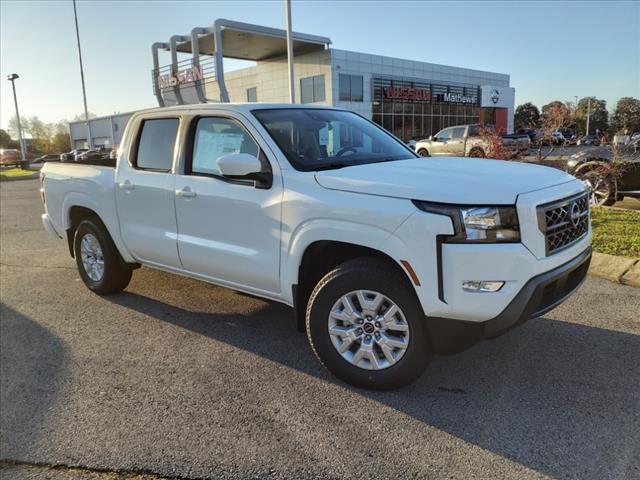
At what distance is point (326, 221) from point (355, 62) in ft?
128

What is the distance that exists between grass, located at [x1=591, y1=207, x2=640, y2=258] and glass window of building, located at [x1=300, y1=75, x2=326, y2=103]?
108 ft

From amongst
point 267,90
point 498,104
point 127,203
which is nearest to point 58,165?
point 127,203

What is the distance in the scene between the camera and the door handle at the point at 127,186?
4729 mm

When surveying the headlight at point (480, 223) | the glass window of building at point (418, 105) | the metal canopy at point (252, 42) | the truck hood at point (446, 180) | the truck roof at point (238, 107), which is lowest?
the headlight at point (480, 223)

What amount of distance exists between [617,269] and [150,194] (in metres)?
4.78

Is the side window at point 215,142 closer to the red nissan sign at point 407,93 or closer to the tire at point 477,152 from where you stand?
the tire at point 477,152

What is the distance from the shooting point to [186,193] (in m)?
4.19

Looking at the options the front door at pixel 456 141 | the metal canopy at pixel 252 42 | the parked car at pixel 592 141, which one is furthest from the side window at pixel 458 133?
the metal canopy at pixel 252 42

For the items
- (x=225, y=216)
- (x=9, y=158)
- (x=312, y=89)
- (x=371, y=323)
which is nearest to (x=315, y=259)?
(x=371, y=323)

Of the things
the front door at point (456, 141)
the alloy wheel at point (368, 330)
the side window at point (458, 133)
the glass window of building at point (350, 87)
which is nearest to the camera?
the alloy wheel at point (368, 330)

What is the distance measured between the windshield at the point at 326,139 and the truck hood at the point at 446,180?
12.1 inches

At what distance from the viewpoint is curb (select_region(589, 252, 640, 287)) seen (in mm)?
5263

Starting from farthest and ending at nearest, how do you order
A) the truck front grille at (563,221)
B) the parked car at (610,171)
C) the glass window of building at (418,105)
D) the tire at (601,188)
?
1. the glass window of building at (418,105)
2. the tire at (601,188)
3. the parked car at (610,171)
4. the truck front grille at (563,221)

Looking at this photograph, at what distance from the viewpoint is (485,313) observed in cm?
290
